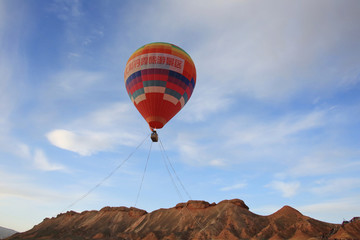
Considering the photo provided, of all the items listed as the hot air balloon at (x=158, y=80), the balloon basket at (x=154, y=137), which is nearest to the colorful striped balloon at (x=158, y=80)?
the hot air balloon at (x=158, y=80)

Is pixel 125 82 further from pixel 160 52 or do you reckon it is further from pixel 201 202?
pixel 201 202

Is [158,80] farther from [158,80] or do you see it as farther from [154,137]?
[154,137]

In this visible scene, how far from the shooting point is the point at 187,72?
31406 mm

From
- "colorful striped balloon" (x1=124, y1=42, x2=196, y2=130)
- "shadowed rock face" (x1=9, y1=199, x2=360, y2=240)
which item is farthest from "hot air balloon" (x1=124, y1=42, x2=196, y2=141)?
"shadowed rock face" (x1=9, y1=199, x2=360, y2=240)

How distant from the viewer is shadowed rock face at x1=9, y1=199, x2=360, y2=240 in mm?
44312

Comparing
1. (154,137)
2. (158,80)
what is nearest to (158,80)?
(158,80)

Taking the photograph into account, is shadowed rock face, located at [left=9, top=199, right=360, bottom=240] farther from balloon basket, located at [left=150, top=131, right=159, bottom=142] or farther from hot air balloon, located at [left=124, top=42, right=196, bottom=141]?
hot air balloon, located at [left=124, top=42, right=196, bottom=141]

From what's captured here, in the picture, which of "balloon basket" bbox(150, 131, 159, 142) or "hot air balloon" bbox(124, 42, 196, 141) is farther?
"balloon basket" bbox(150, 131, 159, 142)

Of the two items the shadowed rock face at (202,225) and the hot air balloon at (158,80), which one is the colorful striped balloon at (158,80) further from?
the shadowed rock face at (202,225)

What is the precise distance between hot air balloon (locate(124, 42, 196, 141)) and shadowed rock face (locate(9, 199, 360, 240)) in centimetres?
2811

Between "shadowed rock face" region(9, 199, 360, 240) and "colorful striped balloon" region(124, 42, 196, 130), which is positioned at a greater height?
"colorful striped balloon" region(124, 42, 196, 130)

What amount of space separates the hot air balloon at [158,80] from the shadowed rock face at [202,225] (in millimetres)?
28112

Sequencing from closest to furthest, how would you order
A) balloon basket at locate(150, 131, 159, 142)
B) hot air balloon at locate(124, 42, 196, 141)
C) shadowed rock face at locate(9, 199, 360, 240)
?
hot air balloon at locate(124, 42, 196, 141), balloon basket at locate(150, 131, 159, 142), shadowed rock face at locate(9, 199, 360, 240)

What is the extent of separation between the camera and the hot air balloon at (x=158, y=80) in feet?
97.5
